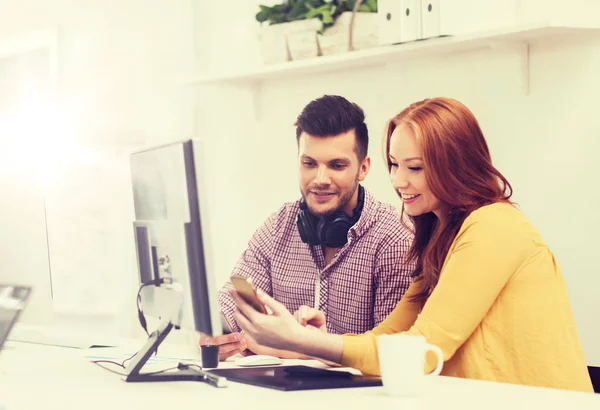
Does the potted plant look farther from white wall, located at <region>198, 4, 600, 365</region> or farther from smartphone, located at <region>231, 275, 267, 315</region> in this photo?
smartphone, located at <region>231, 275, 267, 315</region>

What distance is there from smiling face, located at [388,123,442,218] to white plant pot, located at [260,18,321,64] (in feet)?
4.19

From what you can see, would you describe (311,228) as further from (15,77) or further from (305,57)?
(15,77)

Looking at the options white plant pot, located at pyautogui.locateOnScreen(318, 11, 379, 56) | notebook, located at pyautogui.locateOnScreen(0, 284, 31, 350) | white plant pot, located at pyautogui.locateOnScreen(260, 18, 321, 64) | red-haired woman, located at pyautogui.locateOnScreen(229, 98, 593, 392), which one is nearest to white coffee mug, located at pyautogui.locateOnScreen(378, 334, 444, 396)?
red-haired woman, located at pyautogui.locateOnScreen(229, 98, 593, 392)

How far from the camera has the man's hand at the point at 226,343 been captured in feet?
6.18

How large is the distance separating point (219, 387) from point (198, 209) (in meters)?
0.32

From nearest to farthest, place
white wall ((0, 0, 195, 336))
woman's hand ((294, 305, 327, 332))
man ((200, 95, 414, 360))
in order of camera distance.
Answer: woman's hand ((294, 305, 327, 332)), man ((200, 95, 414, 360)), white wall ((0, 0, 195, 336))

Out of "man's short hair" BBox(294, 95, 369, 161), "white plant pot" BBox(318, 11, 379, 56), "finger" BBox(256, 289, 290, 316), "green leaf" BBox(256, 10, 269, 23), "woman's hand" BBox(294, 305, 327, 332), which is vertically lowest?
"woman's hand" BBox(294, 305, 327, 332)

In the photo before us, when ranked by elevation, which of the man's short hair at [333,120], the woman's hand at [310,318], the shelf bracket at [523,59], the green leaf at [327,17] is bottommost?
the woman's hand at [310,318]

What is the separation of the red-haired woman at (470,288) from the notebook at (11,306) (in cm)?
42

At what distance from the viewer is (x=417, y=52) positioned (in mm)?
2781

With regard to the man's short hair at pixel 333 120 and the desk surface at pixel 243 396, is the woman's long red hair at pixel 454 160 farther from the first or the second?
the man's short hair at pixel 333 120

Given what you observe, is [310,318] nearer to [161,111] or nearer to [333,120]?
[333,120]

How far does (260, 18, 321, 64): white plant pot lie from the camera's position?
306 cm

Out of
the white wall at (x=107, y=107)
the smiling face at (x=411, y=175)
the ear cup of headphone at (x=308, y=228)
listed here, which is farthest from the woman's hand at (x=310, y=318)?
the white wall at (x=107, y=107)
